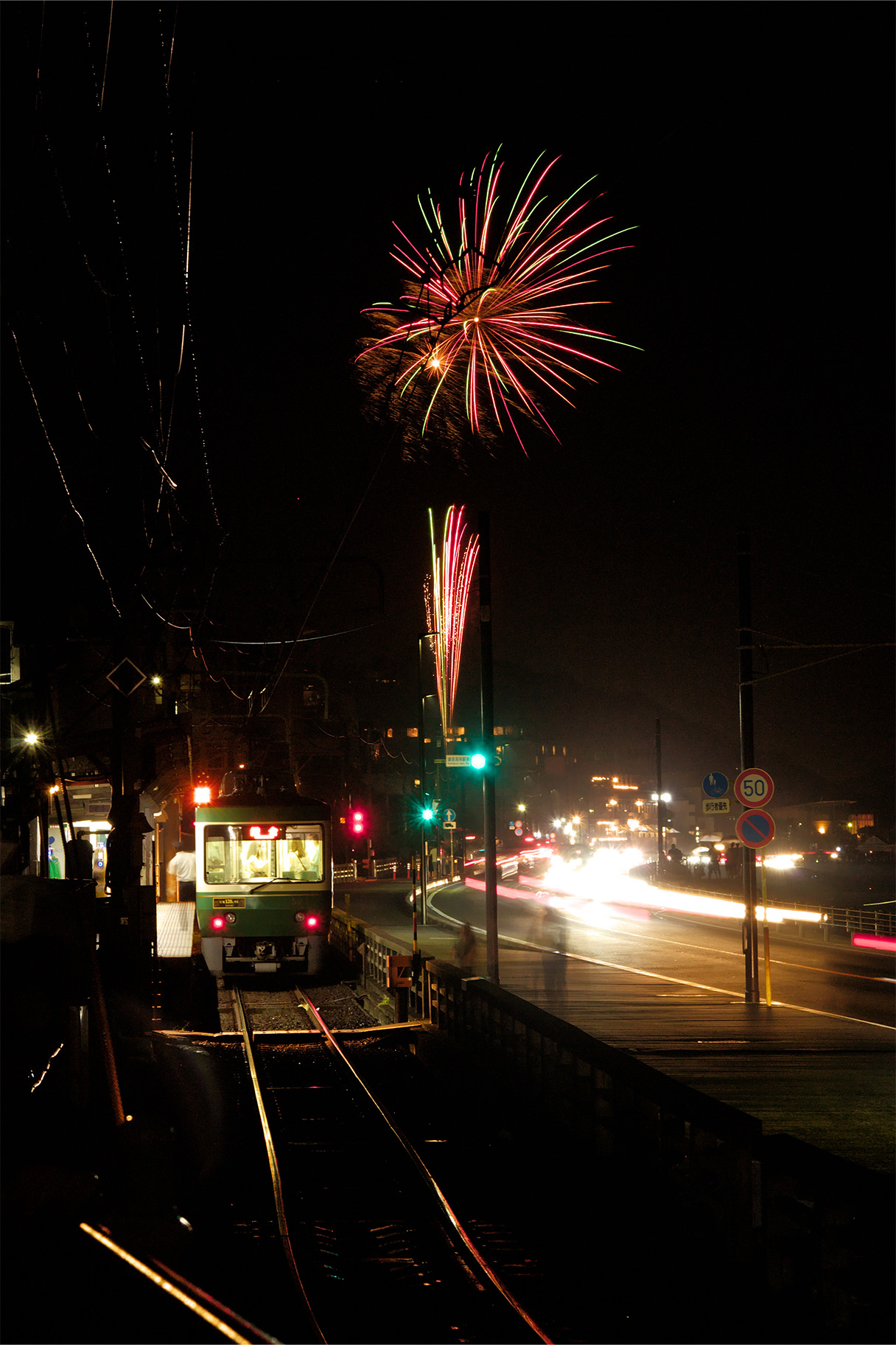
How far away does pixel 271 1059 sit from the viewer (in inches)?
524

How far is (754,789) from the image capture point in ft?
47.6

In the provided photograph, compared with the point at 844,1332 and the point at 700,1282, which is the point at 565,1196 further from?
the point at 844,1332

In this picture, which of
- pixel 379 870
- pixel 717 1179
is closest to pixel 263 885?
pixel 717 1179

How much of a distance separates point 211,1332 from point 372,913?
3009cm

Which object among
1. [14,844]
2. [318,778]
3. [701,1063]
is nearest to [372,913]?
[701,1063]

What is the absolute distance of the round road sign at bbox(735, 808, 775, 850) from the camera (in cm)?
1429

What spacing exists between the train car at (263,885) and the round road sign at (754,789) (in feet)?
27.2

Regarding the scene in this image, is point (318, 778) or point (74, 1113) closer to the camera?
point (74, 1113)

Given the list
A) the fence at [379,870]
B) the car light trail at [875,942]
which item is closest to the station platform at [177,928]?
the car light trail at [875,942]

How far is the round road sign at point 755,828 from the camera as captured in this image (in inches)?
563

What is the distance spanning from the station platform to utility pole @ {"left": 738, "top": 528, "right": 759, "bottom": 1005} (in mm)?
12298

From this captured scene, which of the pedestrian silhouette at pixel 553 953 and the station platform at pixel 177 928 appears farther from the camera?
the station platform at pixel 177 928

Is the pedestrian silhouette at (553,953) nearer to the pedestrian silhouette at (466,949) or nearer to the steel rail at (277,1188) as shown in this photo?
the pedestrian silhouette at (466,949)

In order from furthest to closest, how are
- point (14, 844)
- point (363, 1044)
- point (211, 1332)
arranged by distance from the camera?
point (363, 1044) < point (14, 844) < point (211, 1332)
